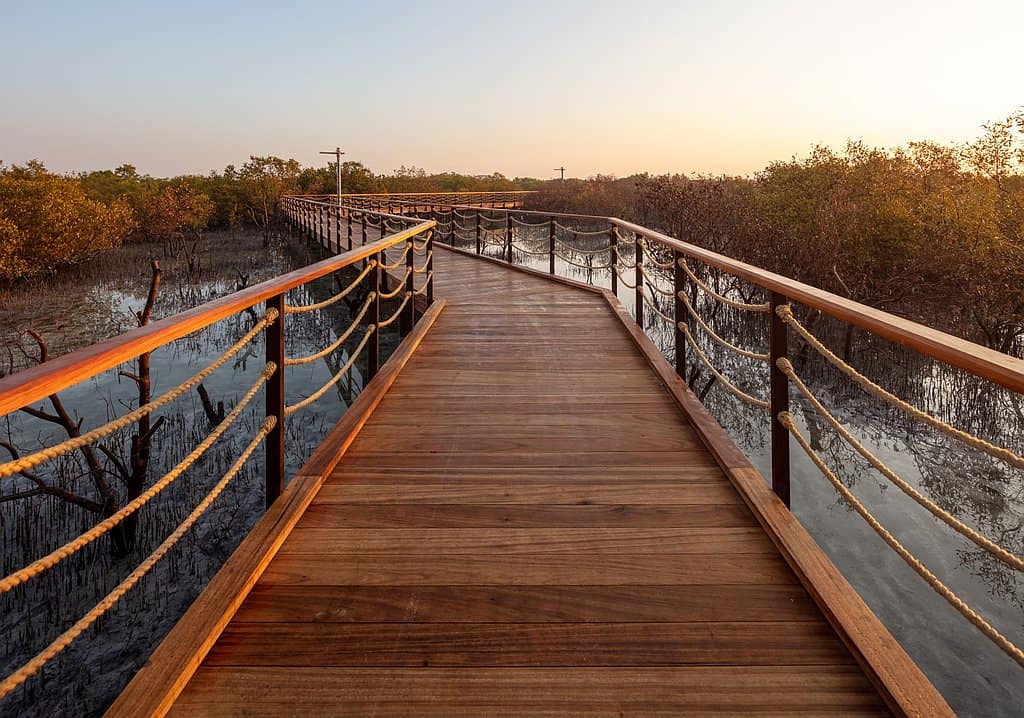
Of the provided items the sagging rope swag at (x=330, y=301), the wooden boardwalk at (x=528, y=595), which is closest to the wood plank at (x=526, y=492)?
the wooden boardwalk at (x=528, y=595)

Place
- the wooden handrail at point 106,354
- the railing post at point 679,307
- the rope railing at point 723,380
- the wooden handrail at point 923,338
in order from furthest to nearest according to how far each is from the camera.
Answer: the railing post at point 679,307, the rope railing at point 723,380, the wooden handrail at point 923,338, the wooden handrail at point 106,354

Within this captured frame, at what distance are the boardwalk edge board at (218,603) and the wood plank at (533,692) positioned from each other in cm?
6

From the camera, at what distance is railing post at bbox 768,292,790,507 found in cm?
221

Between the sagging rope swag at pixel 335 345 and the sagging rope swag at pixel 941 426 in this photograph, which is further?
the sagging rope swag at pixel 335 345

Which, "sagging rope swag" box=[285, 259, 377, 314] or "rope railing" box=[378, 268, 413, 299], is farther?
"rope railing" box=[378, 268, 413, 299]

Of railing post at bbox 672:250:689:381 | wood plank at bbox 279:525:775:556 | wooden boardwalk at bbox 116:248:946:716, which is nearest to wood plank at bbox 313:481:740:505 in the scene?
wooden boardwalk at bbox 116:248:946:716

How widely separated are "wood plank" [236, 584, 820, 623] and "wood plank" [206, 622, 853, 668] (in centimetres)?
3

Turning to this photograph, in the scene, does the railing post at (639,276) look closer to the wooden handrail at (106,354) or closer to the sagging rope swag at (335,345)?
the sagging rope swag at (335,345)

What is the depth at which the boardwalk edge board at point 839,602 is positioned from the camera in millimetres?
1292

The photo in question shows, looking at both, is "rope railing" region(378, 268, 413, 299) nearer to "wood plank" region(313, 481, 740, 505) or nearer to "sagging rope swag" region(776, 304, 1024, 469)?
"wood plank" region(313, 481, 740, 505)

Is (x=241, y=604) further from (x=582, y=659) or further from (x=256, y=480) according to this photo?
(x=256, y=480)

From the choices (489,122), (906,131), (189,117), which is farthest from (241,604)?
(189,117)

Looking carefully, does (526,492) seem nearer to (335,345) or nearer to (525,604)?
(525,604)

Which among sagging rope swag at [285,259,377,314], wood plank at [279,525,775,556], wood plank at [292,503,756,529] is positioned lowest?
wood plank at [279,525,775,556]
